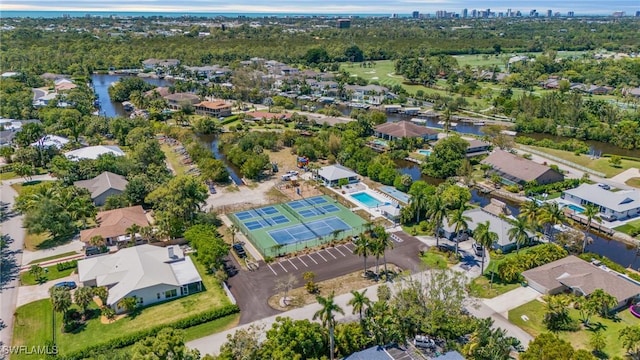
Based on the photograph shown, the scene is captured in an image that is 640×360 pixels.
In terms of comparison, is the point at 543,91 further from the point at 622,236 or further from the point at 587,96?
the point at 622,236

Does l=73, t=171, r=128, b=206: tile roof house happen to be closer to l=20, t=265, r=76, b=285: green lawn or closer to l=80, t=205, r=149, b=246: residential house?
l=80, t=205, r=149, b=246: residential house

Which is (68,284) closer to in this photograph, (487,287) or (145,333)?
(145,333)

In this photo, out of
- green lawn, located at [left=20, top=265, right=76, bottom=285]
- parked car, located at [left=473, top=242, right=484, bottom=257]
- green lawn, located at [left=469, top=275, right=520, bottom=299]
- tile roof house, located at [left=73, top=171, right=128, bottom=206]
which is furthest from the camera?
tile roof house, located at [left=73, top=171, right=128, bottom=206]

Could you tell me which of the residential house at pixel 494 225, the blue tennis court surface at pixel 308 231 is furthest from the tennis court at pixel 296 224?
the residential house at pixel 494 225

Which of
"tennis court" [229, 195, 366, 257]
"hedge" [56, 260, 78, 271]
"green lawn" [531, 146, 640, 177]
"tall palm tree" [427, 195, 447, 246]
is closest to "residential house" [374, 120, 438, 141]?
"green lawn" [531, 146, 640, 177]

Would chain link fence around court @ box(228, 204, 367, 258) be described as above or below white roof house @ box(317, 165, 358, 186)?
below

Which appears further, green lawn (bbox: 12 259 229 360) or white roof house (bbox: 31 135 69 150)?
white roof house (bbox: 31 135 69 150)

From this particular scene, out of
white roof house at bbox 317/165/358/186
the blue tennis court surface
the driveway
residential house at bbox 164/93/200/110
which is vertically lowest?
the blue tennis court surface
